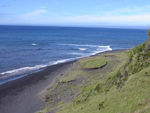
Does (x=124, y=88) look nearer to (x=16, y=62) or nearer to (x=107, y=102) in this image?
(x=107, y=102)

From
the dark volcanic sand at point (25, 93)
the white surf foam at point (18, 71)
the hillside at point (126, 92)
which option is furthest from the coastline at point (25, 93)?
the white surf foam at point (18, 71)

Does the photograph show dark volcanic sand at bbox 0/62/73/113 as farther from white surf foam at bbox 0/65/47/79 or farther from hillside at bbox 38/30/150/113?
white surf foam at bbox 0/65/47/79

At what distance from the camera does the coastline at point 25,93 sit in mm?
26656

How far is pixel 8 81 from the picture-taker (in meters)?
37.8

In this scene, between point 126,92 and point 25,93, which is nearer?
point 126,92

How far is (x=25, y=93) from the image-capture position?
1246 inches

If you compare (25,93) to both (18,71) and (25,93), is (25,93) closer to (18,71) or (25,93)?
(25,93)

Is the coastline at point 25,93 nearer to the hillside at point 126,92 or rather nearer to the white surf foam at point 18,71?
the hillside at point 126,92

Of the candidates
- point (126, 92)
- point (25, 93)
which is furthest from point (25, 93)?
point (126, 92)

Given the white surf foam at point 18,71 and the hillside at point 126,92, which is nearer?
the hillside at point 126,92

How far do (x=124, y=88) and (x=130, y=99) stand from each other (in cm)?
217

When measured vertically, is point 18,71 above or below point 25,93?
above

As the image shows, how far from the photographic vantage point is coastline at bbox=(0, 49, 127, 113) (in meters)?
26.7

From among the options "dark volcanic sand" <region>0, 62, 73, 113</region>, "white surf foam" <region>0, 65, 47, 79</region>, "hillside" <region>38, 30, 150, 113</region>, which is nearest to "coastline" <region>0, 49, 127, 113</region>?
"dark volcanic sand" <region>0, 62, 73, 113</region>
